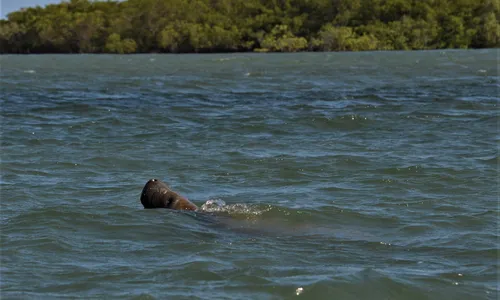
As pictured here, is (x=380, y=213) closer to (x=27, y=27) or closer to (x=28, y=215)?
(x=28, y=215)

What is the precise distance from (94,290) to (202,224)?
2.35 m

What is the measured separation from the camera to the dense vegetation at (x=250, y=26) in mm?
84375

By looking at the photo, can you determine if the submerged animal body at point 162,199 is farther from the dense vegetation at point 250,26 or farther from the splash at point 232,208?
the dense vegetation at point 250,26

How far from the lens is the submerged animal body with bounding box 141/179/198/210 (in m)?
9.50

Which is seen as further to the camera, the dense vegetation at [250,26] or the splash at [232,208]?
the dense vegetation at [250,26]

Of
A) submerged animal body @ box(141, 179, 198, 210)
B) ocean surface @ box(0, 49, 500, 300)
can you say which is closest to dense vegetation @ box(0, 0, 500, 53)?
ocean surface @ box(0, 49, 500, 300)

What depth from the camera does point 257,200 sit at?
32.9 feet

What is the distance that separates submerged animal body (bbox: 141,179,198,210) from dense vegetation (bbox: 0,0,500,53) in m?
74.0

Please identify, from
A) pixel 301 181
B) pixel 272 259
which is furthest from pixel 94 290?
pixel 301 181

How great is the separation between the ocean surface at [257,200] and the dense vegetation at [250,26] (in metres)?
65.1

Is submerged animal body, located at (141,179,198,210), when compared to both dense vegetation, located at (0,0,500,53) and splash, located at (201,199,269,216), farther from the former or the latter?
dense vegetation, located at (0,0,500,53)

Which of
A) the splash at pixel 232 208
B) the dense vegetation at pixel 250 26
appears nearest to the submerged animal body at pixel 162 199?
the splash at pixel 232 208

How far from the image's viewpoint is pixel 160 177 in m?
11.7

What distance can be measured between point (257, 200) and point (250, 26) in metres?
87.5
